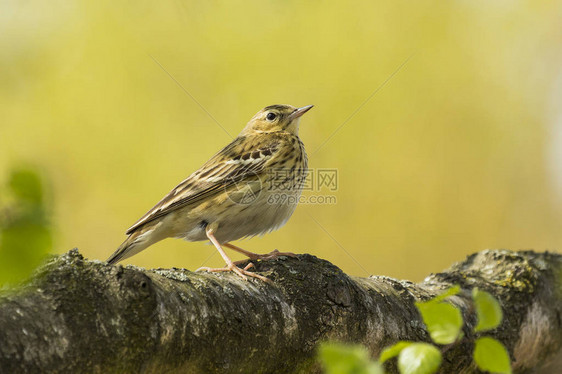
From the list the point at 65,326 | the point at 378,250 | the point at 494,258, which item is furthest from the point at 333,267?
the point at 378,250

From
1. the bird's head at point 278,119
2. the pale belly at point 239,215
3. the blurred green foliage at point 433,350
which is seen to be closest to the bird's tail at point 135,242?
the pale belly at point 239,215

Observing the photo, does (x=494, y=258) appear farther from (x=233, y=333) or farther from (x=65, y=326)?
(x=65, y=326)

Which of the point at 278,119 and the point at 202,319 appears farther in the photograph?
the point at 278,119

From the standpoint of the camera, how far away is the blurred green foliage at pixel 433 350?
2.81 feet

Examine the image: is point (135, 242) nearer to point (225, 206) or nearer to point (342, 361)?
point (225, 206)

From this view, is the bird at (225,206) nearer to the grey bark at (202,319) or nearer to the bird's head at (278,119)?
the bird's head at (278,119)

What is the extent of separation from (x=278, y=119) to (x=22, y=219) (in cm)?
571

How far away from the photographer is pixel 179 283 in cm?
232

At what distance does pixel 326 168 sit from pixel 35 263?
727cm

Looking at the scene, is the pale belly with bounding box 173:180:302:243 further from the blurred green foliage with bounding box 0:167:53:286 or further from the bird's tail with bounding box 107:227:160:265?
the blurred green foliage with bounding box 0:167:53:286

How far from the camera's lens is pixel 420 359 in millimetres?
1039

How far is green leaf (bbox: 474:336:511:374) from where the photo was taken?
111 cm

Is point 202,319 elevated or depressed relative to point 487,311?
elevated

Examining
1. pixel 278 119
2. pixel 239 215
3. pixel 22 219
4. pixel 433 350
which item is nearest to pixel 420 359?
pixel 433 350
